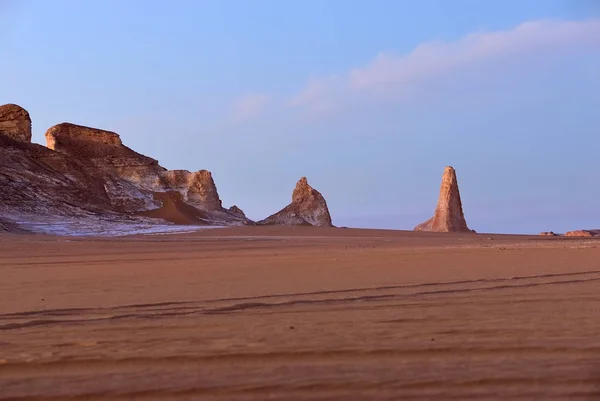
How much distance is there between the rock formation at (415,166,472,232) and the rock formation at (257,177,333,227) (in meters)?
13.8

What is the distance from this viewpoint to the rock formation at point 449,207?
46656 millimetres

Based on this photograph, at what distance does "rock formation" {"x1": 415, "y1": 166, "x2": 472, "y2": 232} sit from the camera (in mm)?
46656

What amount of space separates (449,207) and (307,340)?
4429 centimetres

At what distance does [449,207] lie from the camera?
46812 millimetres

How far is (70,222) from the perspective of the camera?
33.5 m

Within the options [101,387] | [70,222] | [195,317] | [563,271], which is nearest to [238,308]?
[195,317]

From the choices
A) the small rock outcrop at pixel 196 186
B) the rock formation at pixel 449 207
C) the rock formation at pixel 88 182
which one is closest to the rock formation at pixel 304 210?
the rock formation at pixel 88 182

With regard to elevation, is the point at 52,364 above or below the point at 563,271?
below

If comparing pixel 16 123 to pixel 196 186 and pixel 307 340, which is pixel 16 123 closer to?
pixel 196 186

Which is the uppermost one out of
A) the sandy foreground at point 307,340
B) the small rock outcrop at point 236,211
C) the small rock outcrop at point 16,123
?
the small rock outcrop at point 16,123

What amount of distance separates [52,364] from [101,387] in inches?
22.4

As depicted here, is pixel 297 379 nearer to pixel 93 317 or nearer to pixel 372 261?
pixel 93 317

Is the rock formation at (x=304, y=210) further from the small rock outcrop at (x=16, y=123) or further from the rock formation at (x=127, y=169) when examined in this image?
the small rock outcrop at (x=16, y=123)

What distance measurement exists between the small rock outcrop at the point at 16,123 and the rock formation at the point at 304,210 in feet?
68.6
